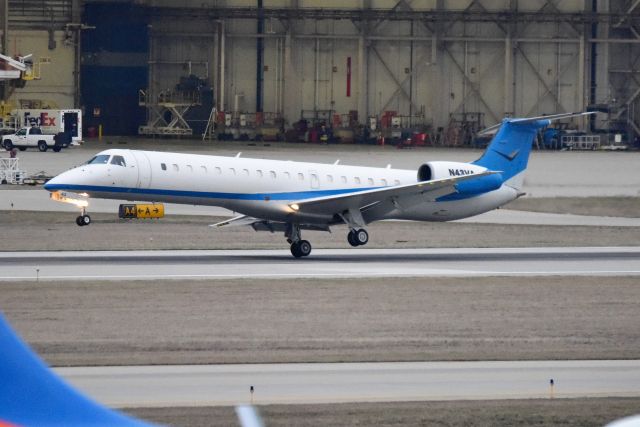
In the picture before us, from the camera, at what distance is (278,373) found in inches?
824

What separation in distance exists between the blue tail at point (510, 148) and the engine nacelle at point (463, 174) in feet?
1.92

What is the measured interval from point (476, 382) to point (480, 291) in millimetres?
11324

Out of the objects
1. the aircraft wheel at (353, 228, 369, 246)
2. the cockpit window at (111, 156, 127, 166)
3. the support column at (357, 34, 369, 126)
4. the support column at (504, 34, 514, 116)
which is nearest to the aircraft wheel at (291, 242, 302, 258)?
the aircraft wheel at (353, 228, 369, 246)

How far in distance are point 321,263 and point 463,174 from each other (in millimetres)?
6442

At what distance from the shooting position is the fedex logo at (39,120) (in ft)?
286

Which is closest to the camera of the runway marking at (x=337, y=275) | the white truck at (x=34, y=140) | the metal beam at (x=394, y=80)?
the runway marking at (x=337, y=275)

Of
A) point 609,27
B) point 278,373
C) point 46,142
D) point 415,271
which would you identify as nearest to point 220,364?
point 278,373

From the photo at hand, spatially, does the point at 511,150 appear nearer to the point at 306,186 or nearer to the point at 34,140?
the point at 306,186

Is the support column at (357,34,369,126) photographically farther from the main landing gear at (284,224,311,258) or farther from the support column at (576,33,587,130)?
the main landing gear at (284,224,311,258)

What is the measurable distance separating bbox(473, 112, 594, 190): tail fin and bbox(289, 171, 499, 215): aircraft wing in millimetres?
3285

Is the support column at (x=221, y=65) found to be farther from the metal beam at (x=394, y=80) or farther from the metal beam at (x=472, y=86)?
the metal beam at (x=472, y=86)

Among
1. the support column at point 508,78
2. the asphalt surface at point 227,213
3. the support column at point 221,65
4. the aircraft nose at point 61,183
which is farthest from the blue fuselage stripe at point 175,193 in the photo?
the support column at point 508,78

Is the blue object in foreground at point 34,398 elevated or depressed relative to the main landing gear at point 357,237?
elevated

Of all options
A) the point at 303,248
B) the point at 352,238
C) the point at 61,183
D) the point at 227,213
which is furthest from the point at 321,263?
the point at 227,213
